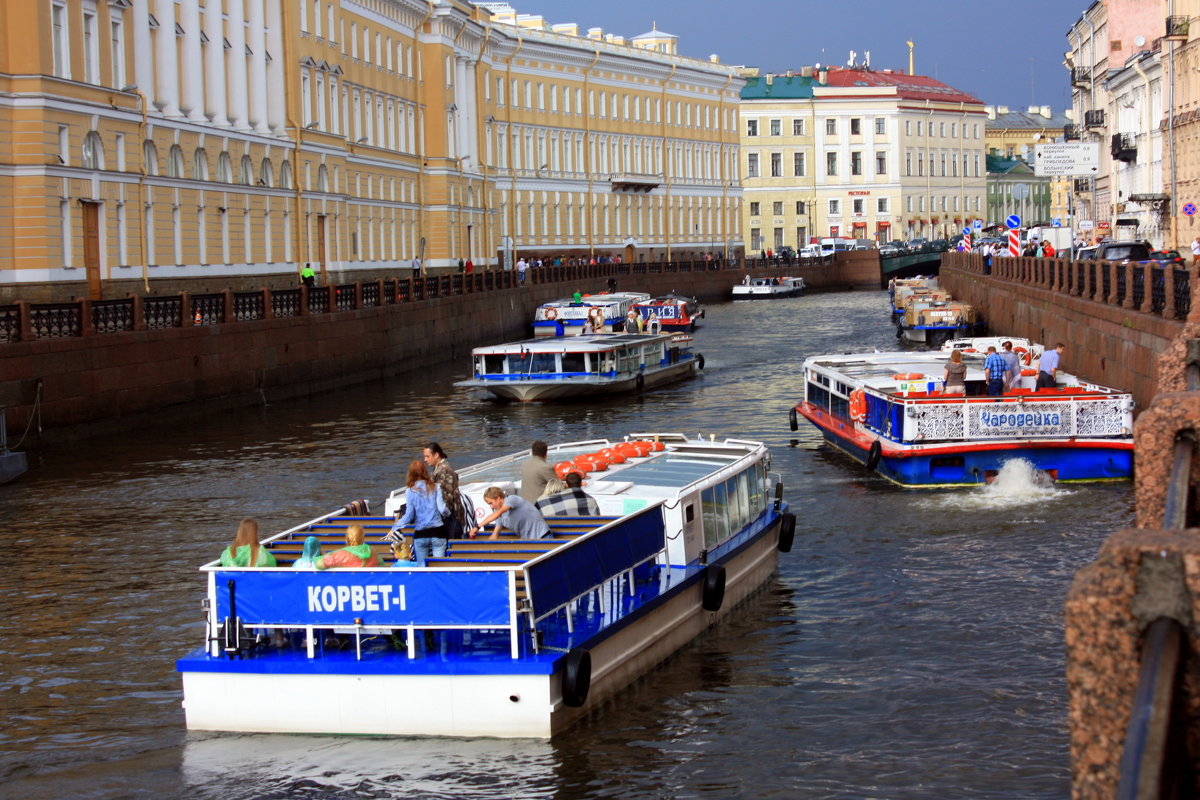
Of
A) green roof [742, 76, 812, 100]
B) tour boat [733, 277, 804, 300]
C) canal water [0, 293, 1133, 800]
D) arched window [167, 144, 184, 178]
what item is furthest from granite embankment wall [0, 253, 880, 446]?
green roof [742, 76, 812, 100]

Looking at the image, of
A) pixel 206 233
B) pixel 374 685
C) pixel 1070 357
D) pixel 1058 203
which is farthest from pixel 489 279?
pixel 1058 203

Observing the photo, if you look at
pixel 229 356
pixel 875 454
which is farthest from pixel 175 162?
pixel 875 454

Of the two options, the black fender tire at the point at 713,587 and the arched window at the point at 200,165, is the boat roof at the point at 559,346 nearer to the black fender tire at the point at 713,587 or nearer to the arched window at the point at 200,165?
the arched window at the point at 200,165

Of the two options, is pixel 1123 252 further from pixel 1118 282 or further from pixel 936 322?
pixel 1118 282

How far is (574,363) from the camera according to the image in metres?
36.7

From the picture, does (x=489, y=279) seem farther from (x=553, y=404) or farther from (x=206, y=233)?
(x=553, y=404)

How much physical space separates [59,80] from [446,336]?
53.7ft

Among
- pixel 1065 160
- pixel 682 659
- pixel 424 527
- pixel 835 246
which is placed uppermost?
pixel 1065 160

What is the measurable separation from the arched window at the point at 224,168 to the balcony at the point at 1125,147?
1603 inches

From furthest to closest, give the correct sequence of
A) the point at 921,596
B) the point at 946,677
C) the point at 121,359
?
1. the point at 121,359
2. the point at 921,596
3. the point at 946,677

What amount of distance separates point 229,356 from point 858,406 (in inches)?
568

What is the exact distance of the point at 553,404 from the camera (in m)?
36.6

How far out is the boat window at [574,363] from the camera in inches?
1441

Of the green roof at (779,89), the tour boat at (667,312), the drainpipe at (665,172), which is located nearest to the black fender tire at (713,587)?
the tour boat at (667,312)
